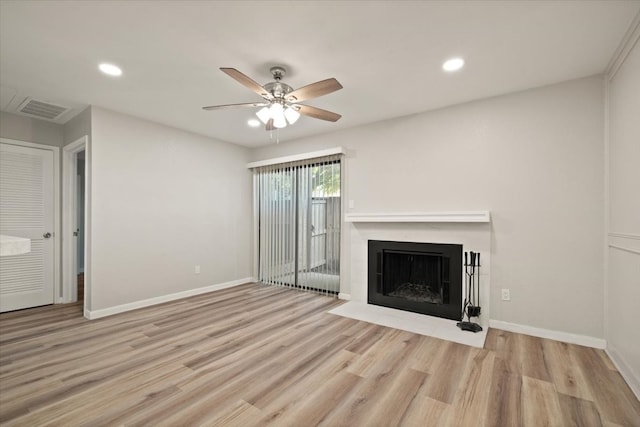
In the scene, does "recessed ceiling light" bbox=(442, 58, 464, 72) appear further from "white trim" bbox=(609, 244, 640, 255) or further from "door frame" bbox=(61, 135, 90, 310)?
"door frame" bbox=(61, 135, 90, 310)

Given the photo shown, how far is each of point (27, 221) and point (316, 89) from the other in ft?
13.8

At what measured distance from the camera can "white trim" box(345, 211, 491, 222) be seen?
3.09 metres

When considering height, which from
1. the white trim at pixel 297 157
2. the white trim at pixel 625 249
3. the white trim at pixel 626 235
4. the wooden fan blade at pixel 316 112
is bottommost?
the white trim at pixel 625 249

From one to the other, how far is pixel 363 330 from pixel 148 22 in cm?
321

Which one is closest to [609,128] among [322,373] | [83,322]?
[322,373]

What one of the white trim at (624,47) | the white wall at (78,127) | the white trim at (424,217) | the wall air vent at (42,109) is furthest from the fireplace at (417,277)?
the wall air vent at (42,109)

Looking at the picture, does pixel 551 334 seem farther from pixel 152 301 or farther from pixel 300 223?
pixel 152 301

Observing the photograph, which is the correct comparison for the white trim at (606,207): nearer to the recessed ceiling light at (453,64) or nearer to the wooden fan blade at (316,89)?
the recessed ceiling light at (453,64)

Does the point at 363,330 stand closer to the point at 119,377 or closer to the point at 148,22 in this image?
the point at 119,377

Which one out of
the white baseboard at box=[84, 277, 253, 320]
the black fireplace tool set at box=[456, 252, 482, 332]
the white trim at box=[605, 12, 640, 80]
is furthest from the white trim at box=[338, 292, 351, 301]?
the white trim at box=[605, 12, 640, 80]

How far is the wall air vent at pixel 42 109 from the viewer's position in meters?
3.34

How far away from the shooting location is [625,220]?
2197 millimetres

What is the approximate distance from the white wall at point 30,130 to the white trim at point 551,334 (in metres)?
6.03

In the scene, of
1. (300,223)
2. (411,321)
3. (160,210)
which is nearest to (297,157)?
(300,223)
